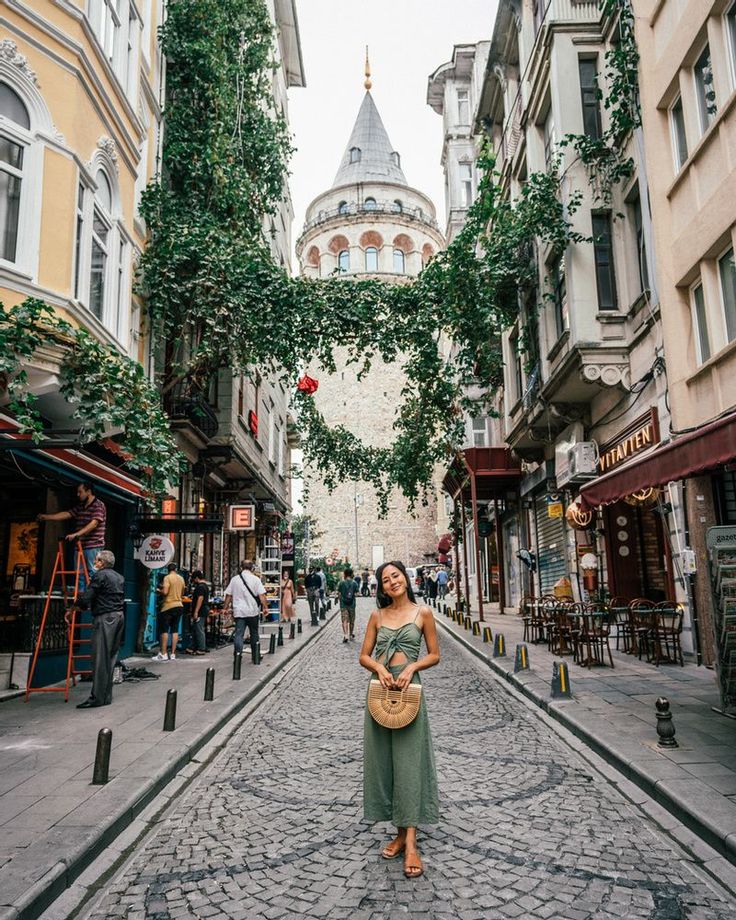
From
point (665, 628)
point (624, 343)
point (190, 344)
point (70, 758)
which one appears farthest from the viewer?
point (190, 344)

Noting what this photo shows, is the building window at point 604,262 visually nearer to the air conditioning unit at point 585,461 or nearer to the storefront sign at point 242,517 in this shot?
the air conditioning unit at point 585,461

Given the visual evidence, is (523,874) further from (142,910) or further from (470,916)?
(142,910)

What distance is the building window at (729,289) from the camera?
33.3ft

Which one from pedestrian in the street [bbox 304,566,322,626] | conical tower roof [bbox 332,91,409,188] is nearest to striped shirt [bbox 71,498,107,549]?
pedestrian in the street [bbox 304,566,322,626]

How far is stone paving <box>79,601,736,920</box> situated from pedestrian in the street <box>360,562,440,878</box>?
11.1 inches

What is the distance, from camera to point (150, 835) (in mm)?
4961

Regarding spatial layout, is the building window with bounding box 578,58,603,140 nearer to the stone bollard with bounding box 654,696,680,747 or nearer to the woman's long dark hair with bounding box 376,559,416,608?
the stone bollard with bounding box 654,696,680,747

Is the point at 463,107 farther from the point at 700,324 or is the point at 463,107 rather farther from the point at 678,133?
the point at 700,324

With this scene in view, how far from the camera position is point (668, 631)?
37.1 ft

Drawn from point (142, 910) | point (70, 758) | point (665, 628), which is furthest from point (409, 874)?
point (665, 628)

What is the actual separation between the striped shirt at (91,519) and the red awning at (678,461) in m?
6.76

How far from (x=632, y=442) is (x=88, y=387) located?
9.35m

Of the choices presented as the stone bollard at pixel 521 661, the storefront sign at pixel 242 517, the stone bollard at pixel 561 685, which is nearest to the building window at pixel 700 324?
the stone bollard at pixel 521 661

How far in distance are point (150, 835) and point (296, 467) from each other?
107ft
